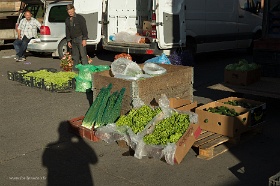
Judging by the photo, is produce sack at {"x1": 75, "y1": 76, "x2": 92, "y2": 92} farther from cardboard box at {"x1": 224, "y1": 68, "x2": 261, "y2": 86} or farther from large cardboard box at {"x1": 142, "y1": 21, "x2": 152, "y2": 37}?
large cardboard box at {"x1": 142, "y1": 21, "x2": 152, "y2": 37}

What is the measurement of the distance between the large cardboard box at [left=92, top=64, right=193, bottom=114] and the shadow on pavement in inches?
39.0

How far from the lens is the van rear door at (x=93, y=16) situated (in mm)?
12320

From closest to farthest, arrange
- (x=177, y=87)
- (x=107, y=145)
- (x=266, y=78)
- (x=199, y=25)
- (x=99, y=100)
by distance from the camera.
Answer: (x=107, y=145) < (x=99, y=100) < (x=177, y=87) < (x=266, y=78) < (x=199, y=25)

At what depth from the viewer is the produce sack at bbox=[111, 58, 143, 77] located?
7.15 meters

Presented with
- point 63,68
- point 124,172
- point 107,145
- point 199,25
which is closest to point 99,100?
point 107,145

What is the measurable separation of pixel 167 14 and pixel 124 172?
6.75m

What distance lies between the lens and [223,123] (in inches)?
234

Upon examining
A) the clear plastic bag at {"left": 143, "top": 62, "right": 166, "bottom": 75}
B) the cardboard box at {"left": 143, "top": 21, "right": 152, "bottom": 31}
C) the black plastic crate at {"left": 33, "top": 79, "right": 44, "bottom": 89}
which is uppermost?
the cardboard box at {"left": 143, "top": 21, "right": 152, "bottom": 31}

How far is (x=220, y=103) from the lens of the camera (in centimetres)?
674

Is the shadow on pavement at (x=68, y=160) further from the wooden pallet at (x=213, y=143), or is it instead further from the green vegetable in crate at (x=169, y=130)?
the wooden pallet at (x=213, y=143)

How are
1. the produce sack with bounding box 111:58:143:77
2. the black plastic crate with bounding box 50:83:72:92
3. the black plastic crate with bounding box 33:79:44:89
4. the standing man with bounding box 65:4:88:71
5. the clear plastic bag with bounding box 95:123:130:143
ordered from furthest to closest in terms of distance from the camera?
1. the standing man with bounding box 65:4:88:71
2. the black plastic crate with bounding box 33:79:44:89
3. the black plastic crate with bounding box 50:83:72:92
4. the produce sack with bounding box 111:58:143:77
5. the clear plastic bag with bounding box 95:123:130:143

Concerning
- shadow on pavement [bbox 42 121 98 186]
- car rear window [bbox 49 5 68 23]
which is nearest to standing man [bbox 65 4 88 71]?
car rear window [bbox 49 5 68 23]

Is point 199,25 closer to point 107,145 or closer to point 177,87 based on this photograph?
point 177,87

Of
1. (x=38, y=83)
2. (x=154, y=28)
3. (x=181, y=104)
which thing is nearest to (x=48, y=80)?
(x=38, y=83)
